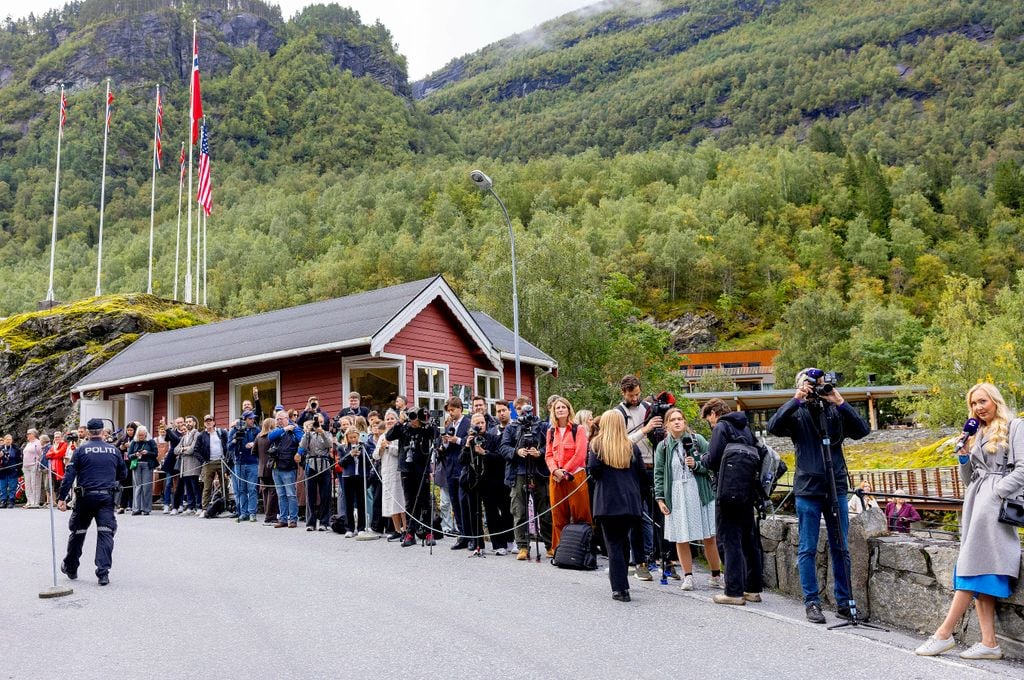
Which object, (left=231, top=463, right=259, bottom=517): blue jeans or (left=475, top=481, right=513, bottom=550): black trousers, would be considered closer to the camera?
(left=475, top=481, right=513, bottom=550): black trousers

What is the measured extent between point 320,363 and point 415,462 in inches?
343

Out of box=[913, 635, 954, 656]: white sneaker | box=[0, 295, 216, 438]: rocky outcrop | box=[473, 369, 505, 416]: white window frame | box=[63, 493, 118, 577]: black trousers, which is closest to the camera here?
box=[913, 635, 954, 656]: white sneaker

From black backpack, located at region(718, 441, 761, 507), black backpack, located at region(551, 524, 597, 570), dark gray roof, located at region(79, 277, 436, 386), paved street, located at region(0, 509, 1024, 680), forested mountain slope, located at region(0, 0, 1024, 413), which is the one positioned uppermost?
forested mountain slope, located at region(0, 0, 1024, 413)

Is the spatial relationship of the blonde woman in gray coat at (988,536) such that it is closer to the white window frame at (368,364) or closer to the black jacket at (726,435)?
the black jacket at (726,435)

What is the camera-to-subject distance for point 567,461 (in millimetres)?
10367

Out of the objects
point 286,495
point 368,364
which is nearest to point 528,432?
point 286,495

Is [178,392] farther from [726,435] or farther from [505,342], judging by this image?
[726,435]

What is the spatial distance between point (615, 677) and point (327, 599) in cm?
374

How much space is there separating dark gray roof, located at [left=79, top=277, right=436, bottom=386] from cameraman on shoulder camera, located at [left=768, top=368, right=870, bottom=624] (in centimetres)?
1273

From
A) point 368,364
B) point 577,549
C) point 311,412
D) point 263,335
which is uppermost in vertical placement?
point 263,335

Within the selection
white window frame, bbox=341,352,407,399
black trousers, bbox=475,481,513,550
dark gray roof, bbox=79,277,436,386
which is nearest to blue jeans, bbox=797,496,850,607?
black trousers, bbox=475,481,513,550

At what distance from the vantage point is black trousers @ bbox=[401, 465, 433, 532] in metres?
12.6

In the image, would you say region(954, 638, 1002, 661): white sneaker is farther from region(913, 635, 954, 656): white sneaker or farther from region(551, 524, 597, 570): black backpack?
region(551, 524, 597, 570): black backpack

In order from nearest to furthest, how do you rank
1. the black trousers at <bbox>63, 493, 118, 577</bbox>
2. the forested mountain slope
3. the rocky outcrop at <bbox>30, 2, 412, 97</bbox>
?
the black trousers at <bbox>63, 493, 118, 577</bbox>
the forested mountain slope
the rocky outcrop at <bbox>30, 2, 412, 97</bbox>
